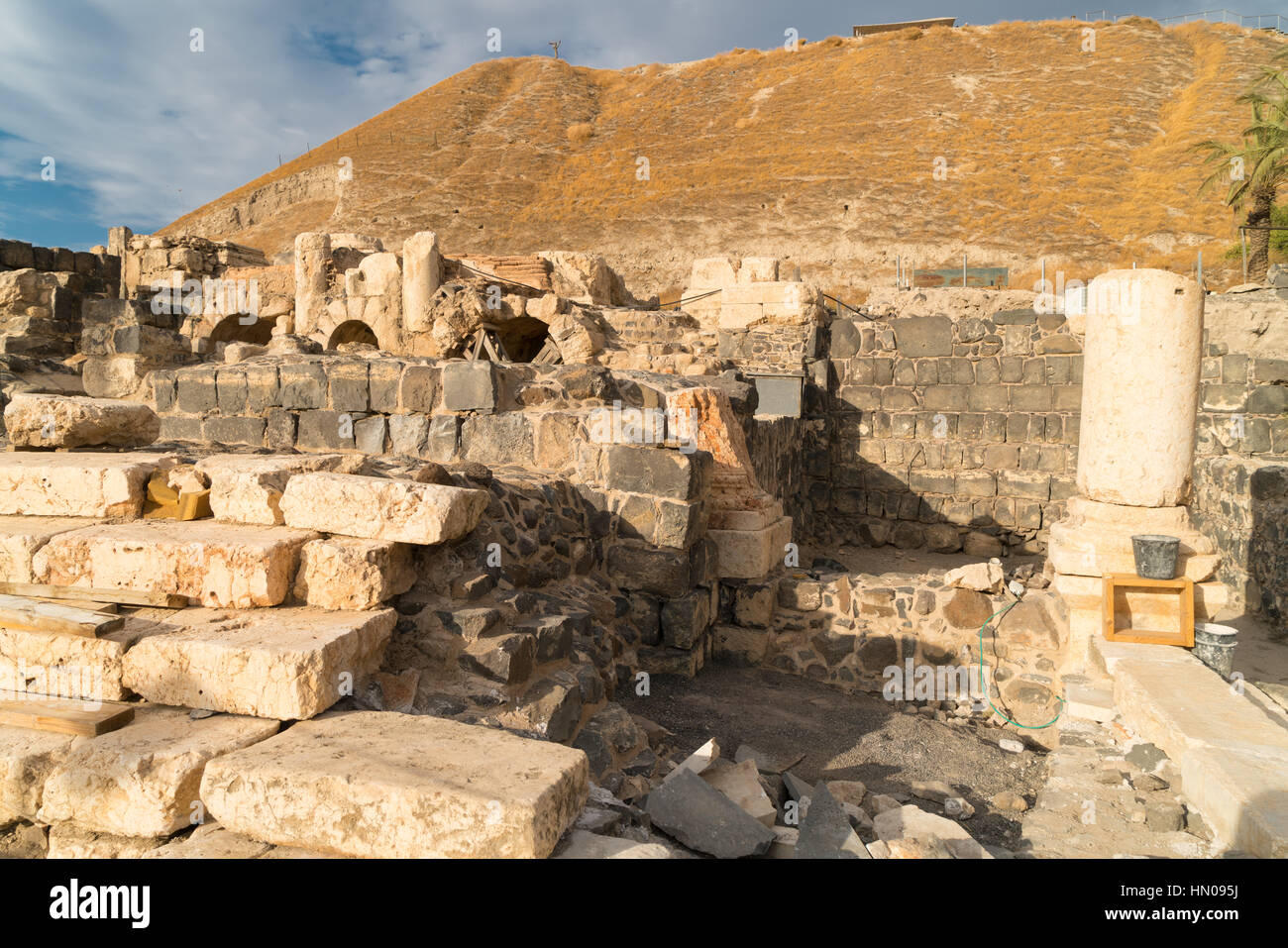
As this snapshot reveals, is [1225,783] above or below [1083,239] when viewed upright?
below

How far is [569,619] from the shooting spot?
404cm

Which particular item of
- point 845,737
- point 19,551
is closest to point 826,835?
point 845,737

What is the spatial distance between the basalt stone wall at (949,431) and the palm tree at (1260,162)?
1177 cm

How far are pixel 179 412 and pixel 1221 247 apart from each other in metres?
32.7

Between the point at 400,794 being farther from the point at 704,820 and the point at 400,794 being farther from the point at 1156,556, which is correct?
the point at 1156,556

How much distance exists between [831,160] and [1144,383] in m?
39.1

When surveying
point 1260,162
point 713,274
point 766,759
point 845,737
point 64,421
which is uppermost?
point 1260,162

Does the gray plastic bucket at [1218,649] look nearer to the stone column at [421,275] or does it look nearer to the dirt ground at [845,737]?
the dirt ground at [845,737]

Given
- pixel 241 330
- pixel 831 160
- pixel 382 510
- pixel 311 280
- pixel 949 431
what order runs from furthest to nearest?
pixel 831 160 < pixel 241 330 < pixel 311 280 < pixel 949 431 < pixel 382 510

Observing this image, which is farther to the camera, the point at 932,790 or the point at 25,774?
the point at 932,790

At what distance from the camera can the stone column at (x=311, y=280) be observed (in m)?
14.4
